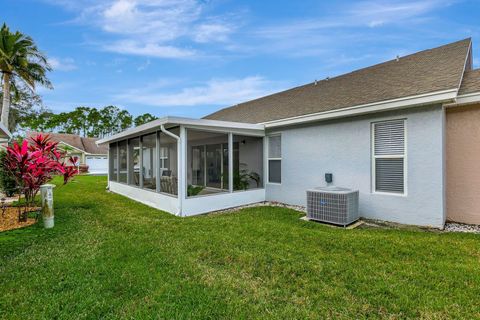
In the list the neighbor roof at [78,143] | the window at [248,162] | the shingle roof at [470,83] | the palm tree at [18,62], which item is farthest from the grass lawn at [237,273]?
the neighbor roof at [78,143]

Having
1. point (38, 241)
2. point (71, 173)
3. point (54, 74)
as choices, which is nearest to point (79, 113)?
point (54, 74)

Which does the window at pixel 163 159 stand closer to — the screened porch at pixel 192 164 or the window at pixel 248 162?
the screened porch at pixel 192 164

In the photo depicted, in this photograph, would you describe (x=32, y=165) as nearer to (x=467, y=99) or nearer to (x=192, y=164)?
(x=192, y=164)

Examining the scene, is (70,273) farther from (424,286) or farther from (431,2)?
(431,2)

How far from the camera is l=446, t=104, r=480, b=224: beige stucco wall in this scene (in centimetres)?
550

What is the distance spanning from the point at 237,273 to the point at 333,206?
3.39 m

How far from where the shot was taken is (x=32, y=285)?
314 cm

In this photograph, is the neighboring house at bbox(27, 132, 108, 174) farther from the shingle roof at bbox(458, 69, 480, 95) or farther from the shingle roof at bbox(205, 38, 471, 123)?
the shingle roof at bbox(458, 69, 480, 95)

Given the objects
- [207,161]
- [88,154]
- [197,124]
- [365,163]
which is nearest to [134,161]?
[207,161]

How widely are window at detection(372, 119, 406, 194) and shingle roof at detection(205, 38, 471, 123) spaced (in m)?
0.74

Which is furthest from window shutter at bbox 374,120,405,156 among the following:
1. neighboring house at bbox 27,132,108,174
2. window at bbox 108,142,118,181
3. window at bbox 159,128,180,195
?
neighboring house at bbox 27,132,108,174

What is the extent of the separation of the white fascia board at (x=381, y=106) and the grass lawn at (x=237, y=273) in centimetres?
274

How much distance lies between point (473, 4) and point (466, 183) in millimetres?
5581

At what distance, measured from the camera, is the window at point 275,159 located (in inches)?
343
